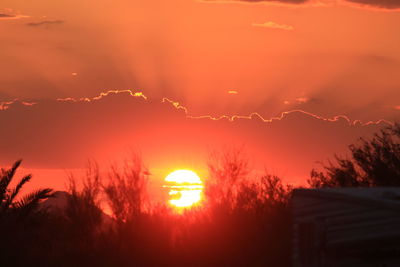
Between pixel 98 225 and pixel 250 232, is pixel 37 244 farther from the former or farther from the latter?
pixel 250 232

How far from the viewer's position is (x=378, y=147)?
19078 millimetres

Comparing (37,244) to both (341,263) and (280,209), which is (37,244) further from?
(341,263)

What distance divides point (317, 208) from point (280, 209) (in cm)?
1068

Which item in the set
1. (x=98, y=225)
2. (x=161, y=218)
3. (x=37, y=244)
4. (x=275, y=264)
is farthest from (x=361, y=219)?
(x=98, y=225)

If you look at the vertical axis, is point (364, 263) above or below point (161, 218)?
below

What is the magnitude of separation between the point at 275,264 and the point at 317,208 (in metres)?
Result: 8.07

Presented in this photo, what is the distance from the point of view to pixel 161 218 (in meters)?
21.9

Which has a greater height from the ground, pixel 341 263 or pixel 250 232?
pixel 250 232

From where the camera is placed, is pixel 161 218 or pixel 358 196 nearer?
pixel 358 196

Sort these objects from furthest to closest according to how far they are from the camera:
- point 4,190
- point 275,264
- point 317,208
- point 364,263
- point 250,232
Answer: point 4,190
point 250,232
point 275,264
point 317,208
point 364,263

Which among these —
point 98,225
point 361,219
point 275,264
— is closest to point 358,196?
point 361,219

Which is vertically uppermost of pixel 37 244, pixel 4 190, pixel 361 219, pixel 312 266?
pixel 4 190

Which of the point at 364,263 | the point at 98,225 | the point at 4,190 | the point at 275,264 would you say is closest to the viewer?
the point at 364,263

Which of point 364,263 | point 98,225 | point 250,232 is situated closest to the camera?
point 364,263
